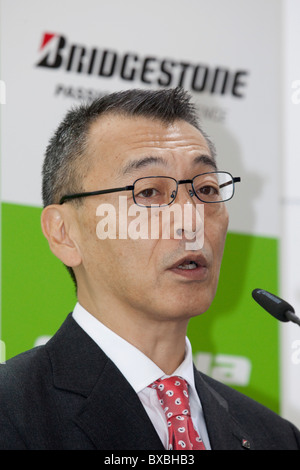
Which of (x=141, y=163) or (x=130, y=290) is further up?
(x=141, y=163)

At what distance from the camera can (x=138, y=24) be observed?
2566mm

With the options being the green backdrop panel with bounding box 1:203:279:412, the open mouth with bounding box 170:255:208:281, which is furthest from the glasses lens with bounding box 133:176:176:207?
the green backdrop panel with bounding box 1:203:279:412

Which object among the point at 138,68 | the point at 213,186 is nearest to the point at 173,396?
the point at 213,186

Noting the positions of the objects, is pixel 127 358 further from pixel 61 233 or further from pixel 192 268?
pixel 61 233

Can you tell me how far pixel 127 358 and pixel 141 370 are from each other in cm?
4

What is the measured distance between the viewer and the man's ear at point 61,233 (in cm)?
173

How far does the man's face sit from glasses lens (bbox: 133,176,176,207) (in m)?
0.02

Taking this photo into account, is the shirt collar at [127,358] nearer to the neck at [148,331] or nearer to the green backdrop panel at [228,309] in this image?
the neck at [148,331]

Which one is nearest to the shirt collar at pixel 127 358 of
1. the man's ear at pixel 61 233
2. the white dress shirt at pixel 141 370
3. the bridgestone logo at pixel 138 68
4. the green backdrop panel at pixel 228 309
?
the white dress shirt at pixel 141 370

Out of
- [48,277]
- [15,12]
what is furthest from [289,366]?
[15,12]

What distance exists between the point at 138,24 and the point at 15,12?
0.46 metres

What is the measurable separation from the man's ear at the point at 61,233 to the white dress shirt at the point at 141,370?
0.14 metres

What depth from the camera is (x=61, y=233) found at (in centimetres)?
176
